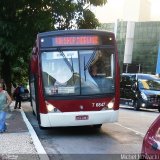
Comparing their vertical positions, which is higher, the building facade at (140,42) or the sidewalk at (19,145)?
the sidewalk at (19,145)

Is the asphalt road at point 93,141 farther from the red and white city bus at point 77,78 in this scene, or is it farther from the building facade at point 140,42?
the building facade at point 140,42

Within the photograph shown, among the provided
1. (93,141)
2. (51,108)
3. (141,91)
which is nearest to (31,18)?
(141,91)

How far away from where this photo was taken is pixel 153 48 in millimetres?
91562

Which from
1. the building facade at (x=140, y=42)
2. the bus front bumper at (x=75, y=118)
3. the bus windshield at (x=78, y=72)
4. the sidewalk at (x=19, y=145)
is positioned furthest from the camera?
the building facade at (x=140, y=42)

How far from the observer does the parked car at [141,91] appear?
2661 centimetres

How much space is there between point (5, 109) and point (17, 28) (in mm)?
10403

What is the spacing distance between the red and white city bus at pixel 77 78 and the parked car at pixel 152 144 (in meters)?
7.77

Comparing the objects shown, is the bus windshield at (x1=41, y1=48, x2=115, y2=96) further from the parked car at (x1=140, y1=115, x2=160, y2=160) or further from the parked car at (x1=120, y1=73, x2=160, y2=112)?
the parked car at (x1=120, y1=73, x2=160, y2=112)

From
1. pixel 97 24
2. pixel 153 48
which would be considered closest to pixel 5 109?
pixel 97 24

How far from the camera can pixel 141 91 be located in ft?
88.9

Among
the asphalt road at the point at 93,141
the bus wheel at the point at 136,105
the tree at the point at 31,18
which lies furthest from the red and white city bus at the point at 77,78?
the bus wheel at the point at 136,105

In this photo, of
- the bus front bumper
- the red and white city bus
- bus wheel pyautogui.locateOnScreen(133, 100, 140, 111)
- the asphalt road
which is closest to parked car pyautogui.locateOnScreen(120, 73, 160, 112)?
bus wheel pyautogui.locateOnScreen(133, 100, 140, 111)

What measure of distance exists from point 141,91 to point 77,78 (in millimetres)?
14131

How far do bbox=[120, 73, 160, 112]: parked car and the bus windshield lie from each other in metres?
13.4
